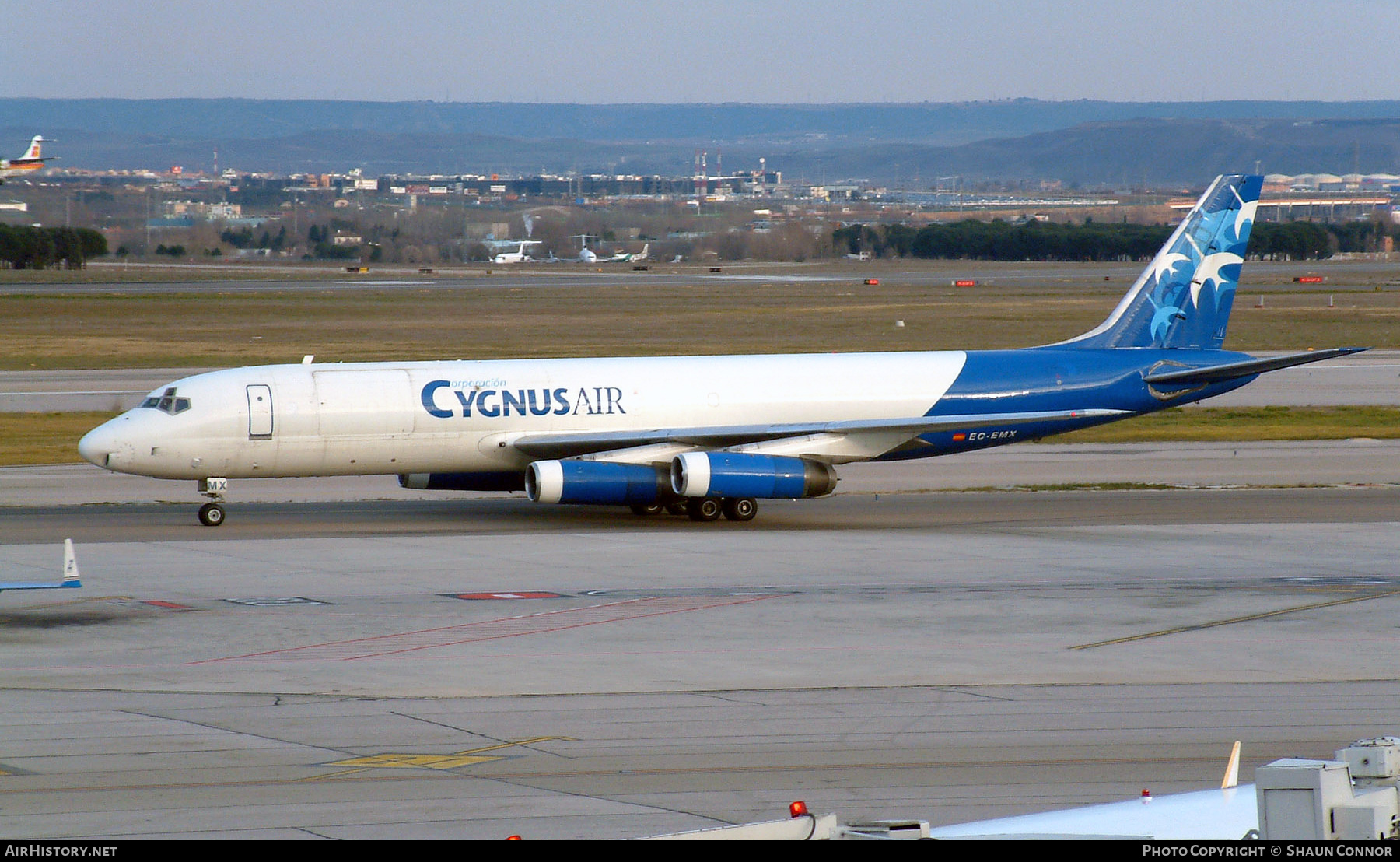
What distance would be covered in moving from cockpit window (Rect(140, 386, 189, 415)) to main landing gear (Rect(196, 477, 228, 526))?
1617 mm

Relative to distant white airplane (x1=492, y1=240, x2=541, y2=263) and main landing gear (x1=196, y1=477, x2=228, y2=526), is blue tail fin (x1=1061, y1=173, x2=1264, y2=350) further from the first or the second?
distant white airplane (x1=492, y1=240, x2=541, y2=263)

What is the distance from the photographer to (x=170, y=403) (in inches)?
1239

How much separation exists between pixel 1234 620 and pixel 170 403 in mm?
20897

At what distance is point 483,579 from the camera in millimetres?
26234

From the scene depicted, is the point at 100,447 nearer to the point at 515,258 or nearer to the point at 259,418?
the point at 259,418

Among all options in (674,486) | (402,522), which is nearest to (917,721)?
(674,486)

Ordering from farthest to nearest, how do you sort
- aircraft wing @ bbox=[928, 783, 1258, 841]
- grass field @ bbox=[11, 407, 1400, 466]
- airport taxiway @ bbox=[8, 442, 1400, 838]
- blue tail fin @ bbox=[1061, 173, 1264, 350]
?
grass field @ bbox=[11, 407, 1400, 466] → blue tail fin @ bbox=[1061, 173, 1264, 350] → airport taxiway @ bbox=[8, 442, 1400, 838] → aircraft wing @ bbox=[928, 783, 1258, 841]

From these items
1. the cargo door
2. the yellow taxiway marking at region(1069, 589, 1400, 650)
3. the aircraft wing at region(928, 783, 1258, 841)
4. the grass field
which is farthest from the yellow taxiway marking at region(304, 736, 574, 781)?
the grass field

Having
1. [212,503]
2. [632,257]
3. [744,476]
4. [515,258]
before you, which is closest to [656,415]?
[744,476]

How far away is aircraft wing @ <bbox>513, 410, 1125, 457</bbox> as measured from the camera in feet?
107

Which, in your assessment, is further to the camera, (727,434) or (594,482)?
(727,434)
